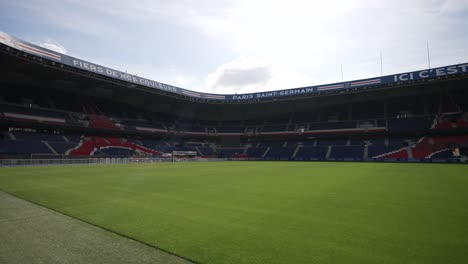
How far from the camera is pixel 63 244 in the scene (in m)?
4.26

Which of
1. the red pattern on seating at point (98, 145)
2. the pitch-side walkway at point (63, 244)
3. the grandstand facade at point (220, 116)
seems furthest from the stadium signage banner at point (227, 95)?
the pitch-side walkway at point (63, 244)

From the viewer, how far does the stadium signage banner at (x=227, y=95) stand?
29.2 m

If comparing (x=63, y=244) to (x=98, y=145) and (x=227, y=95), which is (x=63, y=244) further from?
(x=227, y=95)

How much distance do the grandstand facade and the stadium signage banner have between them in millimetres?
134

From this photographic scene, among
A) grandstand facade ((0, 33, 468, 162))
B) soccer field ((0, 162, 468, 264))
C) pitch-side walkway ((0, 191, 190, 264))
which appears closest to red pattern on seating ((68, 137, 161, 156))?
grandstand facade ((0, 33, 468, 162))

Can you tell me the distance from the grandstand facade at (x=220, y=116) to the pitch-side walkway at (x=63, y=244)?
98.9 feet

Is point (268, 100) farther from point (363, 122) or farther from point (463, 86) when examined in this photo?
point (463, 86)

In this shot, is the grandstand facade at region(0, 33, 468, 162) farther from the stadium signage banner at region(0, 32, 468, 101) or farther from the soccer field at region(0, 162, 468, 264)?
the soccer field at region(0, 162, 468, 264)

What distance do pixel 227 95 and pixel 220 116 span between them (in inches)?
416

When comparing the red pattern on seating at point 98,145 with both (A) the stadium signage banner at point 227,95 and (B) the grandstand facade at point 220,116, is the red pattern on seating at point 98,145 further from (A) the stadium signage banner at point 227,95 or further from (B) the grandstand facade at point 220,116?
(A) the stadium signage banner at point 227,95

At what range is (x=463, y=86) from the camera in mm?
42562

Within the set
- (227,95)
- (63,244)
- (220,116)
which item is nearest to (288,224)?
(63,244)

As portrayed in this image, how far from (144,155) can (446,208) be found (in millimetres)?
44193

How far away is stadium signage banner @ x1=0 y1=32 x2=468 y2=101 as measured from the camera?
29.2 m
